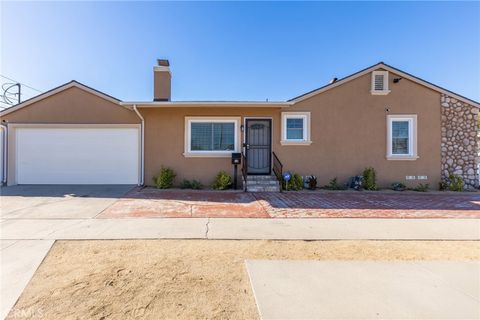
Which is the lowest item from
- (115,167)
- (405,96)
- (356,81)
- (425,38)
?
(115,167)

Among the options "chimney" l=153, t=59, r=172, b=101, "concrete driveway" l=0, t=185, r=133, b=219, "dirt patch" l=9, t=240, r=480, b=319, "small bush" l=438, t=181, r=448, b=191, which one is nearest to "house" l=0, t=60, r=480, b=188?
"small bush" l=438, t=181, r=448, b=191

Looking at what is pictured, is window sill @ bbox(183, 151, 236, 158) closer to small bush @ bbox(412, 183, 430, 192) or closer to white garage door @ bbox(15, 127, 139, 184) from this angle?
white garage door @ bbox(15, 127, 139, 184)

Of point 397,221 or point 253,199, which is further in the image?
point 253,199

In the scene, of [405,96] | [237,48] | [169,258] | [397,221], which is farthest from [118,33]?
[405,96]

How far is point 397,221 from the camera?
4914mm

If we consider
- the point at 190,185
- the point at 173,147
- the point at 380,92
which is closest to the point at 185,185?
the point at 190,185

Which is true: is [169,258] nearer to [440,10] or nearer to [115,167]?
[115,167]

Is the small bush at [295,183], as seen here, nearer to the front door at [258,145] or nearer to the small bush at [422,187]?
the front door at [258,145]

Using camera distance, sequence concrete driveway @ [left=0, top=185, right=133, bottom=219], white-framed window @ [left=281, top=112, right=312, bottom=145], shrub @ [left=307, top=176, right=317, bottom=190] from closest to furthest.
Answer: concrete driveway @ [left=0, top=185, right=133, bottom=219] → shrub @ [left=307, top=176, right=317, bottom=190] → white-framed window @ [left=281, top=112, right=312, bottom=145]

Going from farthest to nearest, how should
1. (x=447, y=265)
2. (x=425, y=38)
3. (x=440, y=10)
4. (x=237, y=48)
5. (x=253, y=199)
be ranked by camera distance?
(x=237, y=48)
(x=425, y=38)
(x=440, y=10)
(x=253, y=199)
(x=447, y=265)

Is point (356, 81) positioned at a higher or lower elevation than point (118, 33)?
lower

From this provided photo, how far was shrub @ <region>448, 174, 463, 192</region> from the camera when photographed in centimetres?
891

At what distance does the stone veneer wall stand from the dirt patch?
24.1 ft

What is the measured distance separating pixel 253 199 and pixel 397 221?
146 inches
